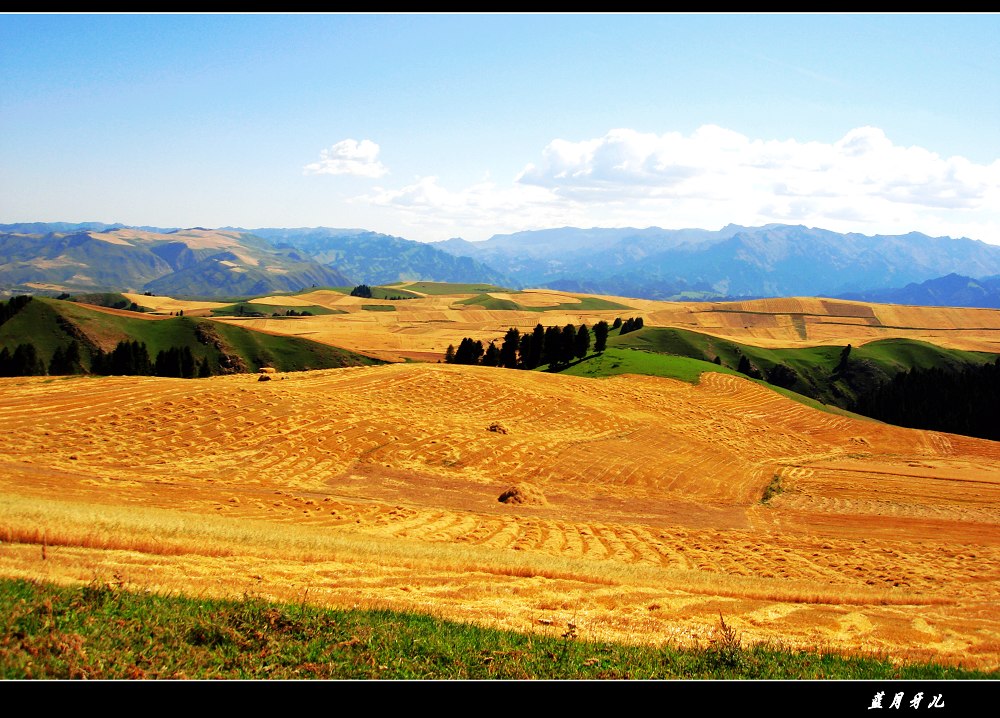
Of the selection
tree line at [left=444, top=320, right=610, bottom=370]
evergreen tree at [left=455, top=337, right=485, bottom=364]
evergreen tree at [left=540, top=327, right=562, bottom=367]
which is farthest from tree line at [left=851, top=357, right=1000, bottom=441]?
evergreen tree at [left=455, top=337, right=485, bottom=364]

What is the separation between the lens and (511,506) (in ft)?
116

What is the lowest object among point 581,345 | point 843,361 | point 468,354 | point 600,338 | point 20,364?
point 20,364

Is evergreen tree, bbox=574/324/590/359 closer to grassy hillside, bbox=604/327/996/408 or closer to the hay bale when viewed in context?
grassy hillside, bbox=604/327/996/408

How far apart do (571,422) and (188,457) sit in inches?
1258

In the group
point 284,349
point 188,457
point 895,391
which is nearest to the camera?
point 188,457

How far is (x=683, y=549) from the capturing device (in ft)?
95.3

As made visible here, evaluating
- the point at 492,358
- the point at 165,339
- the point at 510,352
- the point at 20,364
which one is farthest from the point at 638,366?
the point at 165,339

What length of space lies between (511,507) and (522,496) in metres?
1.31

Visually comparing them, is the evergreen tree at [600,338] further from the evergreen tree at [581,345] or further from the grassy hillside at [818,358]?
the grassy hillside at [818,358]

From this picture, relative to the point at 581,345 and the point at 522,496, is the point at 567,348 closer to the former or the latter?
the point at 581,345

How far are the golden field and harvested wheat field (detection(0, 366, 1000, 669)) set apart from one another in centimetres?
18

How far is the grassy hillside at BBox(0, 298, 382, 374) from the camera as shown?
134 metres

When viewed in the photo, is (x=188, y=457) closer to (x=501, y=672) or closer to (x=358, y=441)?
(x=358, y=441)

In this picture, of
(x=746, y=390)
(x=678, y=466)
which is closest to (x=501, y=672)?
(x=678, y=466)
